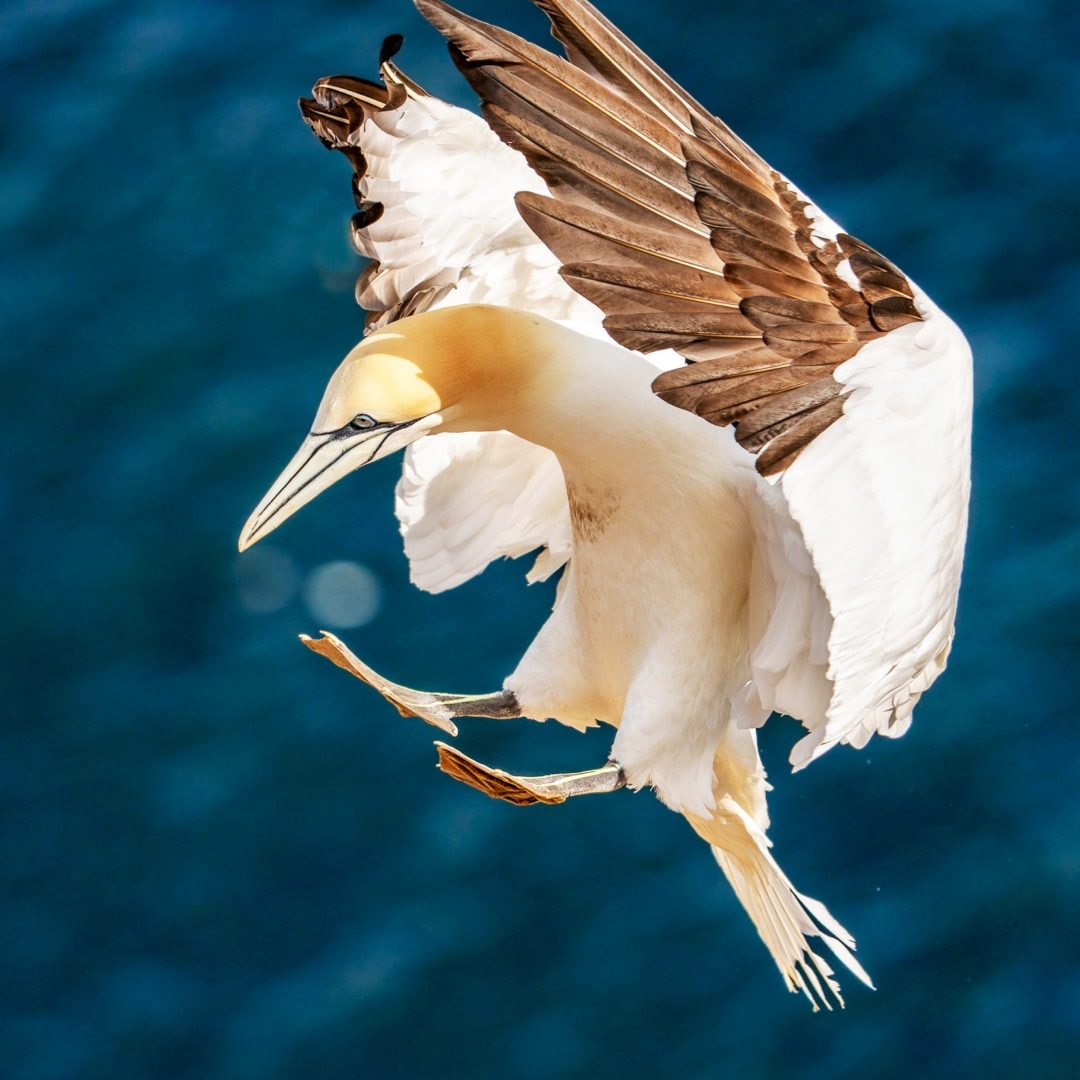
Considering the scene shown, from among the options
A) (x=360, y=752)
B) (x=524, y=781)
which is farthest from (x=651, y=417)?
(x=360, y=752)

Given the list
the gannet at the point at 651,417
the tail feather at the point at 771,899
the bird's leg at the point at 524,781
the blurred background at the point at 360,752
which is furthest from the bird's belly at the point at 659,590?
the blurred background at the point at 360,752

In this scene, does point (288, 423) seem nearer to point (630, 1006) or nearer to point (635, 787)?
point (630, 1006)

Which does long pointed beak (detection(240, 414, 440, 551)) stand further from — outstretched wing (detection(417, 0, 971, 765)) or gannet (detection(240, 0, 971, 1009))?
outstretched wing (detection(417, 0, 971, 765))

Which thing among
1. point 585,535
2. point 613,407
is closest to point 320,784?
point 585,535

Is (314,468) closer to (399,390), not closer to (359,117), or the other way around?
(399,390)

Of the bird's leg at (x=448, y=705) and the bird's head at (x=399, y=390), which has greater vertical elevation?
the bird's head at (x=399, y=390)

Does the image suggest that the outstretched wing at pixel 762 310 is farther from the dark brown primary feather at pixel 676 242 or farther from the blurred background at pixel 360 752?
the blurred background at pixel 360 752

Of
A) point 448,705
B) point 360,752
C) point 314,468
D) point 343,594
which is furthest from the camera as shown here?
point 343,594
